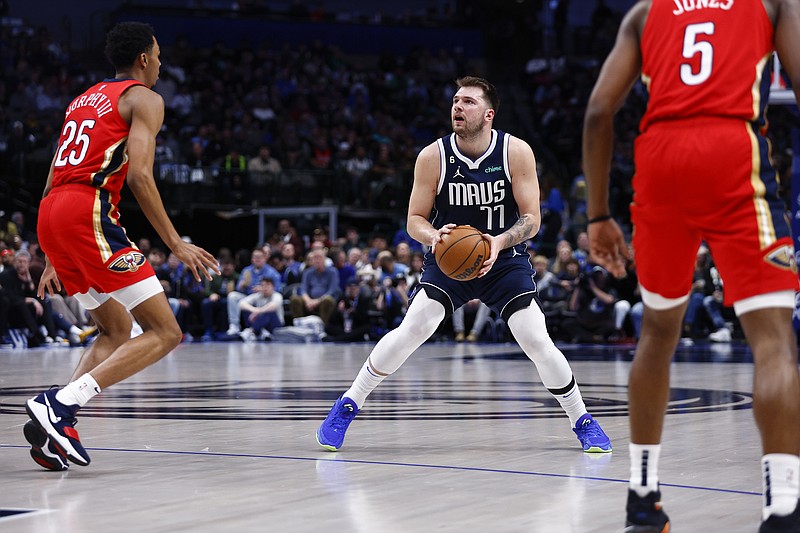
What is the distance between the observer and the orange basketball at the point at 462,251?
5.70 metres

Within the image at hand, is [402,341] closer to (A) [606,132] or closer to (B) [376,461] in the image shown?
(B) [376,461]

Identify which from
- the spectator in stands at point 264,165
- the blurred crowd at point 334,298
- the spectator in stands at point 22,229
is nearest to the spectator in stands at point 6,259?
the blurred crowd at point 334,298

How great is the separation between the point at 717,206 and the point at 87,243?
304cm

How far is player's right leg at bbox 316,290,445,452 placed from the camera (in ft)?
19.3

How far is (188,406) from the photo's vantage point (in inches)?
311

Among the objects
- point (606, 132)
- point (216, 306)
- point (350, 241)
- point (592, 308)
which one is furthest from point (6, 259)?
point (606, 132)

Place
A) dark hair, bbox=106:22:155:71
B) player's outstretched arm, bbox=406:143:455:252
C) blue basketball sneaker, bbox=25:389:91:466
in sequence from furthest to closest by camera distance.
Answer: player's outstretched arm, bbox=406:143:455:252 → dark hair, bbox=106:22:155:71 → blue basketball sneaker, bbox=25:389:91:466

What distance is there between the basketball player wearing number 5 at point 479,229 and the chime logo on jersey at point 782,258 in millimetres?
2424

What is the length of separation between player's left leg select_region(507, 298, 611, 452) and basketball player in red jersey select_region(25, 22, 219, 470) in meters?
1.62

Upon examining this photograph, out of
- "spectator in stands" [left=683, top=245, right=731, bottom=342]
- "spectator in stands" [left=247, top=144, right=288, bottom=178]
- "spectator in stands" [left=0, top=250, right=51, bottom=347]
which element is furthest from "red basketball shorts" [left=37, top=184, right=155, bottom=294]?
"spectator in stands" [left=247, top=144, right=288, bottom=178]

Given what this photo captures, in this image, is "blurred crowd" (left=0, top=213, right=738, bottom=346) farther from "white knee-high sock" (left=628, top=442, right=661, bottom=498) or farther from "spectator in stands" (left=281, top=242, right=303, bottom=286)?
"white knee-high sock" (left=628, top=442, right=661, bottom=498)

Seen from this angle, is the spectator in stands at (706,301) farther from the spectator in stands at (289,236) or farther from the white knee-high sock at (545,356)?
the white knee-high sock at (545,356)

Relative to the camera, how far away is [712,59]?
3592 millimetres

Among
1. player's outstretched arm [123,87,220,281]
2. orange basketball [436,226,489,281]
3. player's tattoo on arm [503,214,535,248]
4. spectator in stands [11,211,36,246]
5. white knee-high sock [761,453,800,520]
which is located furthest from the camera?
spectator in stands [11,211,36,246]
